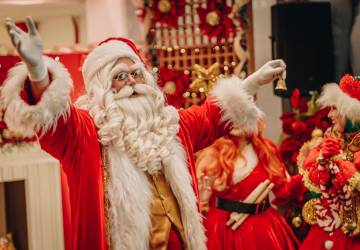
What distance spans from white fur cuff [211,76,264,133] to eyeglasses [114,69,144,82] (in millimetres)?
351

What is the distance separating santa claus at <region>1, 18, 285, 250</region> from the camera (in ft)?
8.13

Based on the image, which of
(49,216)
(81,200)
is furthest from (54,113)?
(49,216)

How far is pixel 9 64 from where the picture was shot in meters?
3.20

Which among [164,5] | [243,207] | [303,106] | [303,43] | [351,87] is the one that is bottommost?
[243,207]

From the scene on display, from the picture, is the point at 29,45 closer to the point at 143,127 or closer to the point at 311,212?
the point at 143,127

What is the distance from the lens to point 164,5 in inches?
164

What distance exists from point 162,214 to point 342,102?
43.4 inches

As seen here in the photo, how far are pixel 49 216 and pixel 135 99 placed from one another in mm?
1035

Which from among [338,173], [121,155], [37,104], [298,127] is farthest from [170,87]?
[37,104]

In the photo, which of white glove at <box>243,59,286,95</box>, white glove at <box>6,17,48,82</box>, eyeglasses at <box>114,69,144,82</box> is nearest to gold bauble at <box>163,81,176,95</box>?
white glove at <box>243,59,286,95</box>

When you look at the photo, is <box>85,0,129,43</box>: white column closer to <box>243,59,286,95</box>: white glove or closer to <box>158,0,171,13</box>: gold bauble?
<box>158,0,171,13</box>: gold bauble

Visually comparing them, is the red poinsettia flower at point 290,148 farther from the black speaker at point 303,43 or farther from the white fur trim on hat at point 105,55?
the white fur trim on hat at point 105,55

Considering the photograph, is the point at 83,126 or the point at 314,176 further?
the point at 314,176

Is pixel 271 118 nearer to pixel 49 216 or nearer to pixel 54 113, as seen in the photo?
pixel 49 216
